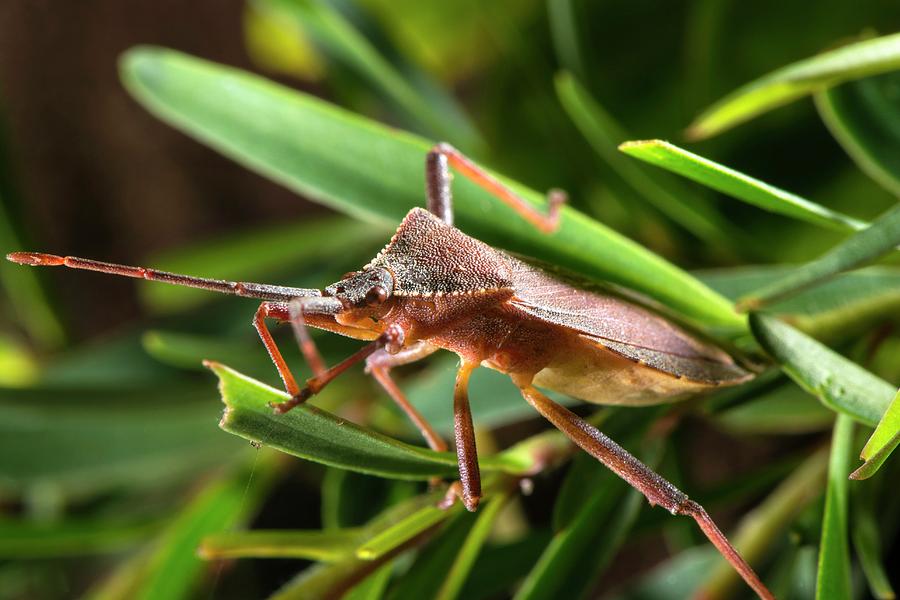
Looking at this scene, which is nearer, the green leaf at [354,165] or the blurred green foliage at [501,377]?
the blurred green foliage at [501,377]

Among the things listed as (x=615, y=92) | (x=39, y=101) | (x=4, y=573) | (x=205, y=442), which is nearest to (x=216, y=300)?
(x=205, y=442)

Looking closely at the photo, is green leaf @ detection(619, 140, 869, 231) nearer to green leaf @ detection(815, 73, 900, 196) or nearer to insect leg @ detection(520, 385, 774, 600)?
green leaf @ detection(815, 73, 900, 196)

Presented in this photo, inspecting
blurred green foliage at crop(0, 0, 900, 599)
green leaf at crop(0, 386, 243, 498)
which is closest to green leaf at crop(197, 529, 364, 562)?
blurred green foliage at crop(0, 0, 900, 599)

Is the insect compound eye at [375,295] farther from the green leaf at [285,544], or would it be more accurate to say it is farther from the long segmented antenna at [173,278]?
the green leaf at [285,544]

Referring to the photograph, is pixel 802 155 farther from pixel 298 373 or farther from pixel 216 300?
pixel 216 300

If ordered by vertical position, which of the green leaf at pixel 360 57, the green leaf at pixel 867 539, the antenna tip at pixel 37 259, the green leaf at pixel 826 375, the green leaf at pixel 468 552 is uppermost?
the green leaf at pixel 360 57

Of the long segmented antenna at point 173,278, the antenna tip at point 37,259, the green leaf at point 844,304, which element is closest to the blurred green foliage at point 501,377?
the green leaf at point 844,304
